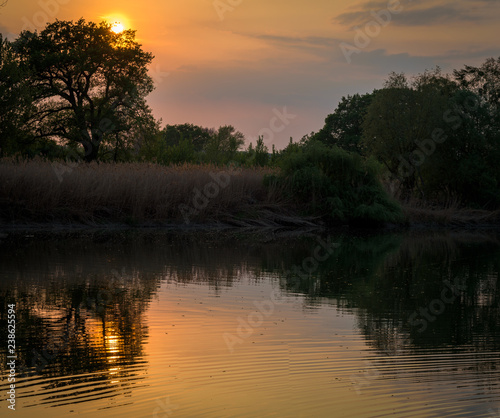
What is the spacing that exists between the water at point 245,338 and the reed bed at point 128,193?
8.94 m

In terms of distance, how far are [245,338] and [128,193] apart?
63.3ft

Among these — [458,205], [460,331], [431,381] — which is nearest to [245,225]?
[458,205]

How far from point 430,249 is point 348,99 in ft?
164

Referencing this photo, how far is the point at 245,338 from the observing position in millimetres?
7719

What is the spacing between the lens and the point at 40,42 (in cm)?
4456

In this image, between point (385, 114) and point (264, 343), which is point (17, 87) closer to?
point (385, 114)
